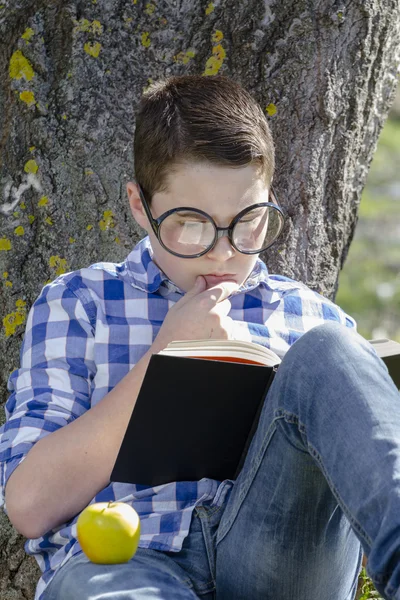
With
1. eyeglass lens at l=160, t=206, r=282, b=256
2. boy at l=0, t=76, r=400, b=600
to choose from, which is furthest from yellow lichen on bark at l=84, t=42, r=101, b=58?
eyeglass lens at l=160, t=206, r=282, b=256

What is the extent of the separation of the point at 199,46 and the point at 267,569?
171 centimetres

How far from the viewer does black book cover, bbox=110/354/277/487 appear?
184 cm

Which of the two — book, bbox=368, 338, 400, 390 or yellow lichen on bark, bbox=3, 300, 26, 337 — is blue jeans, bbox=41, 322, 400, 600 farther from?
yellow lichen on bark, bbox=3, 300, 26, 337

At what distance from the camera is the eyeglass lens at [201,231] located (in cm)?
220

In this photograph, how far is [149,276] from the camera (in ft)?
7.72

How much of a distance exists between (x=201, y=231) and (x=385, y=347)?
58 centimetres

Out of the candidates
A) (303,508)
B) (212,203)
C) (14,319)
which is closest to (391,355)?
(303,508)

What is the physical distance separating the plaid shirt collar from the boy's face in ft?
0.11

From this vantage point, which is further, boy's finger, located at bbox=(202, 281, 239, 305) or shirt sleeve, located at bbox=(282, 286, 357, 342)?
shirt sleeve, located at bbox=(282, 286, 357, 342)

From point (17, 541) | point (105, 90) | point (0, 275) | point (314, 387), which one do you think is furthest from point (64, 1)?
point (17, 541)

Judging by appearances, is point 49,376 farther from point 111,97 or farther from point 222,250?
point 111,97

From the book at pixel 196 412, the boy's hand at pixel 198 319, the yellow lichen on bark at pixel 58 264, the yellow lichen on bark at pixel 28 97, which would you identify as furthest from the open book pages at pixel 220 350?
the yellow lichen on bark at pixel 28 97

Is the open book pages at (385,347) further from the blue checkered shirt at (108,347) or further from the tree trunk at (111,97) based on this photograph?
the tree trunk at (111,97)

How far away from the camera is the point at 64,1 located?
106 inches
